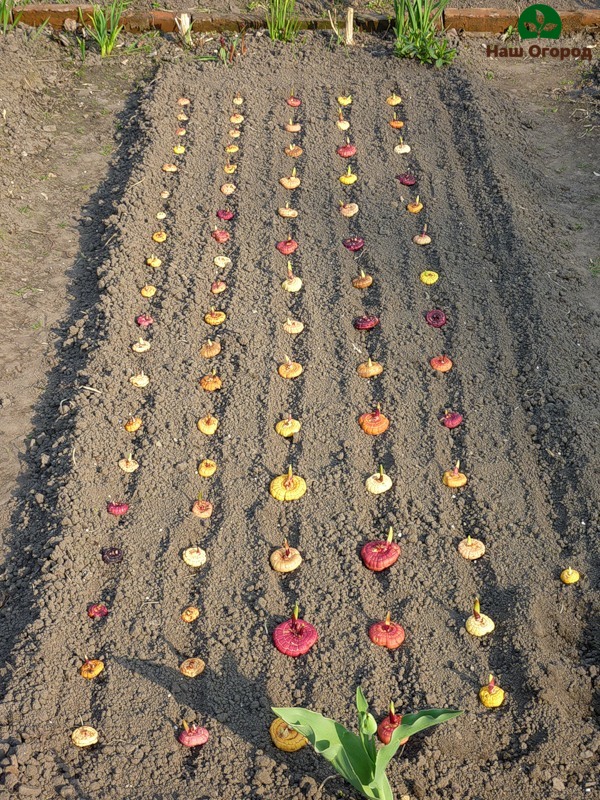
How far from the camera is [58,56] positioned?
6117 mm

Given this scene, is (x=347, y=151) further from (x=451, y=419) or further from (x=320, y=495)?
(x=320, y=495)

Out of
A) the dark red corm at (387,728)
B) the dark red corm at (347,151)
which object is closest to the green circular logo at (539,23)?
the dark red corm at (347,151)

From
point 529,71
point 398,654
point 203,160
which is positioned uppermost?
point 529,71

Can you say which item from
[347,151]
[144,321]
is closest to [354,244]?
[347,151]

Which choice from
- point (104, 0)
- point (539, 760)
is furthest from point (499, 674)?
point (104, 0)

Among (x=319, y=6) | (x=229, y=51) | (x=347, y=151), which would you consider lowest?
(x=347, y=151)

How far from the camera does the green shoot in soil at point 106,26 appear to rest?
6.05 meters

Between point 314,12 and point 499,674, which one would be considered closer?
point 499,674

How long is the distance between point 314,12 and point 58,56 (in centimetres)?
195

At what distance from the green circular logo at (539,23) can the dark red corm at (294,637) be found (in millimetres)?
5189

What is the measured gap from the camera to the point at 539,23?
624 cm

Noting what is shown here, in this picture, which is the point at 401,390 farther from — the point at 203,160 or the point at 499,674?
the point at 203,160

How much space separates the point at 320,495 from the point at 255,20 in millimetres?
4506

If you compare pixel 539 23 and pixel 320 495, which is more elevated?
pixel 539 23
